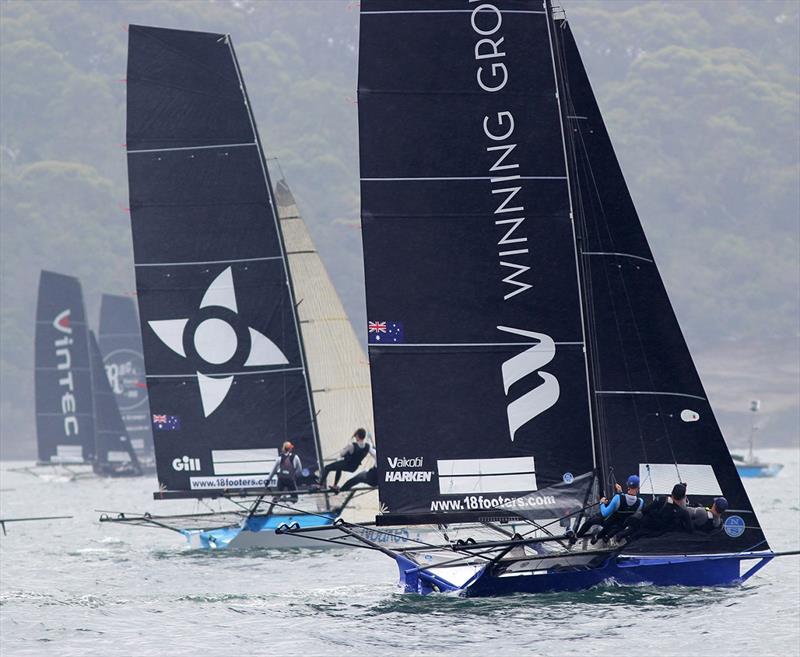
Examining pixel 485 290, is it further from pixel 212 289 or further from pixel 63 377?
pixel 63 377

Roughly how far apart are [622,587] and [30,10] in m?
143

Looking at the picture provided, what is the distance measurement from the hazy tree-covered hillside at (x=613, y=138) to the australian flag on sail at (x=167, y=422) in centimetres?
8840

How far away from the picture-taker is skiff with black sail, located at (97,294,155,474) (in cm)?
7188

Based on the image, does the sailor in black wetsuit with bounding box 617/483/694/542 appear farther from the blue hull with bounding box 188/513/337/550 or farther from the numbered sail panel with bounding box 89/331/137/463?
the numbered sail panel with bounding box 89/331/137/463

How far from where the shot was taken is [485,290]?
18.7 m

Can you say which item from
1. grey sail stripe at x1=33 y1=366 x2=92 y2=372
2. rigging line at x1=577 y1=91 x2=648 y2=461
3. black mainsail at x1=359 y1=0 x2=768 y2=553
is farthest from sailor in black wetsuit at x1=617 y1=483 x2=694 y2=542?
grey sail stripe at x1=33 y1=366 x2=92 y2=372

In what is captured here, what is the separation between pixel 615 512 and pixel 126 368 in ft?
186

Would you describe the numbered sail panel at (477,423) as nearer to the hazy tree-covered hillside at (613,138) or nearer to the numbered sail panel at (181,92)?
the numbered sail panel at (181,92)

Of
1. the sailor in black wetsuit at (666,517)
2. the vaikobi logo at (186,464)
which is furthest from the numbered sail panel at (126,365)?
the sailor in black wetsuit at (666,517)

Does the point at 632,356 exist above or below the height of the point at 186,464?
above

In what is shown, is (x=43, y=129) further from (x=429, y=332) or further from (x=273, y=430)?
(x=429, y=332)

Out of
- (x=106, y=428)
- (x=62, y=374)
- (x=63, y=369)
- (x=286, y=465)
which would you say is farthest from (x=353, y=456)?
(x=106, y=428)

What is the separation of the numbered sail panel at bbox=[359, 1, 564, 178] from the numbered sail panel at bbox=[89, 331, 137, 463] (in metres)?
45.9

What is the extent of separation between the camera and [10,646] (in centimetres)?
1780
